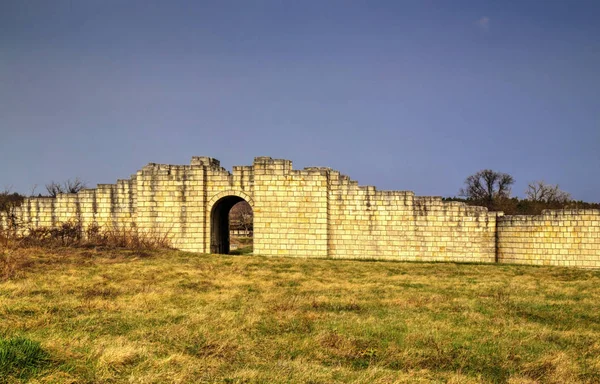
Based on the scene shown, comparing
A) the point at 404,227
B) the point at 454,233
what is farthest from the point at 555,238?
the point at 404,227

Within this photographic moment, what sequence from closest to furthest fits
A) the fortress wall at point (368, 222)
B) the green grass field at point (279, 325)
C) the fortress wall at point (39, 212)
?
1. the green grass field at point (279, 325)
2. the fortress wall at point (368, 222)
3. the fortress wall at point (39, 212)

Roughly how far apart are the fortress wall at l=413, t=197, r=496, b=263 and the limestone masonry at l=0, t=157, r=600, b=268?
0.13 feet

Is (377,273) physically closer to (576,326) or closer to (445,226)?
(445,226)

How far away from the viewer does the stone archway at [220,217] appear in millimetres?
20844

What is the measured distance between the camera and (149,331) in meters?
7.85

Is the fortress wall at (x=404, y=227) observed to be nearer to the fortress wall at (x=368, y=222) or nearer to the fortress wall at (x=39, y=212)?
the fortress wall at (x=368, y=222)

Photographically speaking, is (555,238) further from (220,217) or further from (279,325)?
(279,325)

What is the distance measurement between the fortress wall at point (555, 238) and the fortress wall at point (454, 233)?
0.71m

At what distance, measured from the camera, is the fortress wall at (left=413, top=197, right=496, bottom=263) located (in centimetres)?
2038

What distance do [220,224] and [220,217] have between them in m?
0.31

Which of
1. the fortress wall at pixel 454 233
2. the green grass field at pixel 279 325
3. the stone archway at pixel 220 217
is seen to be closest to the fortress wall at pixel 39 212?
the stone archway at pixel 220 217

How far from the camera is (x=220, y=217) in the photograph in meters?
23.0

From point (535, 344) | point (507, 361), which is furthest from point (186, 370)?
point (535, 344)

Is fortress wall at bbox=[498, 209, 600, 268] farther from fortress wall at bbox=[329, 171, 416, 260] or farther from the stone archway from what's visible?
the stone archway
